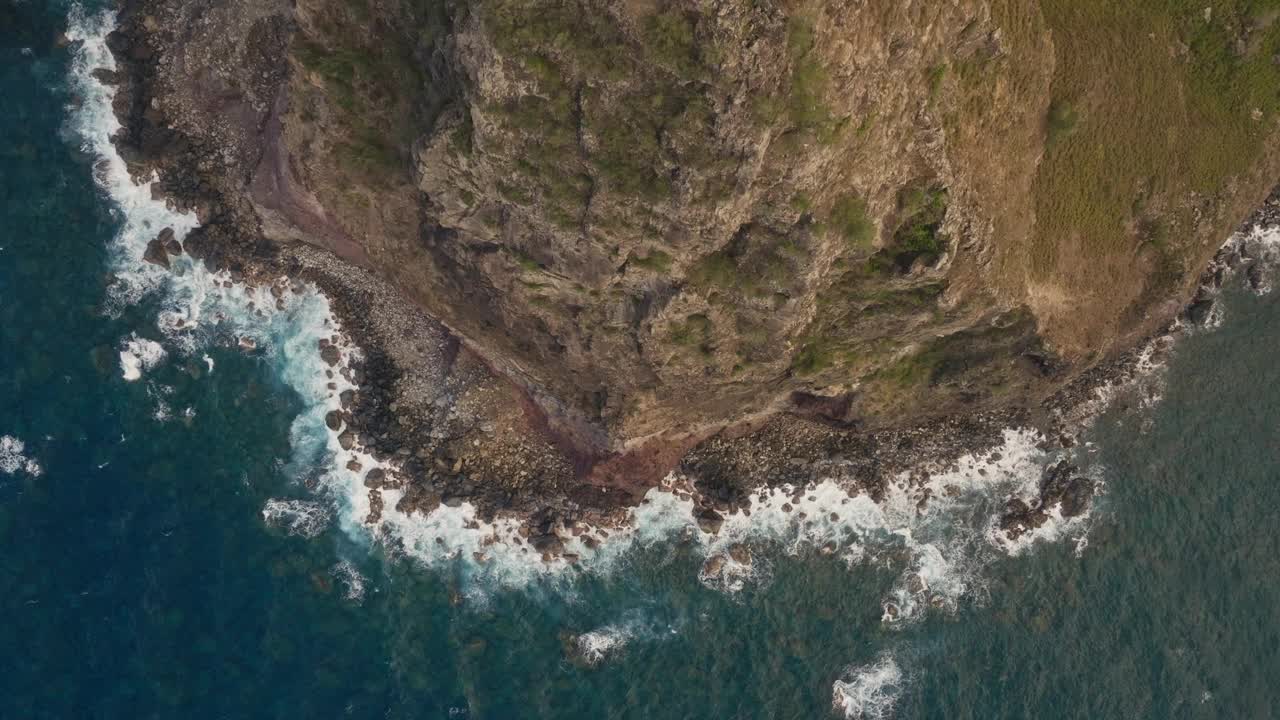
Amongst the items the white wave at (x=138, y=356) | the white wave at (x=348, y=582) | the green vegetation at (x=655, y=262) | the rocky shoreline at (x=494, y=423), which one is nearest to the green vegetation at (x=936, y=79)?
the green vegetation at (x=655, y=262)

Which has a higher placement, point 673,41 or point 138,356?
point 138,356

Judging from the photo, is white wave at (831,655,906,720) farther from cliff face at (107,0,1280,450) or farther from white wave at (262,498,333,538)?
white wave at (262,498,333,538)

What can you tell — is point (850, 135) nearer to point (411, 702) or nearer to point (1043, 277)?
point (1043, 277)

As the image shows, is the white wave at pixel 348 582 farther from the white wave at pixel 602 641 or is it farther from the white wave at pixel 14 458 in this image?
the white wave at pixel 14 458

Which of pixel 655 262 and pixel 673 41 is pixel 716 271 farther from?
pixel 673 41

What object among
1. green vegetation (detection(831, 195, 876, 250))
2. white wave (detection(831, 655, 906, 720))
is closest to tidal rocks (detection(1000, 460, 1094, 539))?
white wave (detection(831, 655, 906, 720))

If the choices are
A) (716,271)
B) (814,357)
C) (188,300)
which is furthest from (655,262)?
(188,300)
